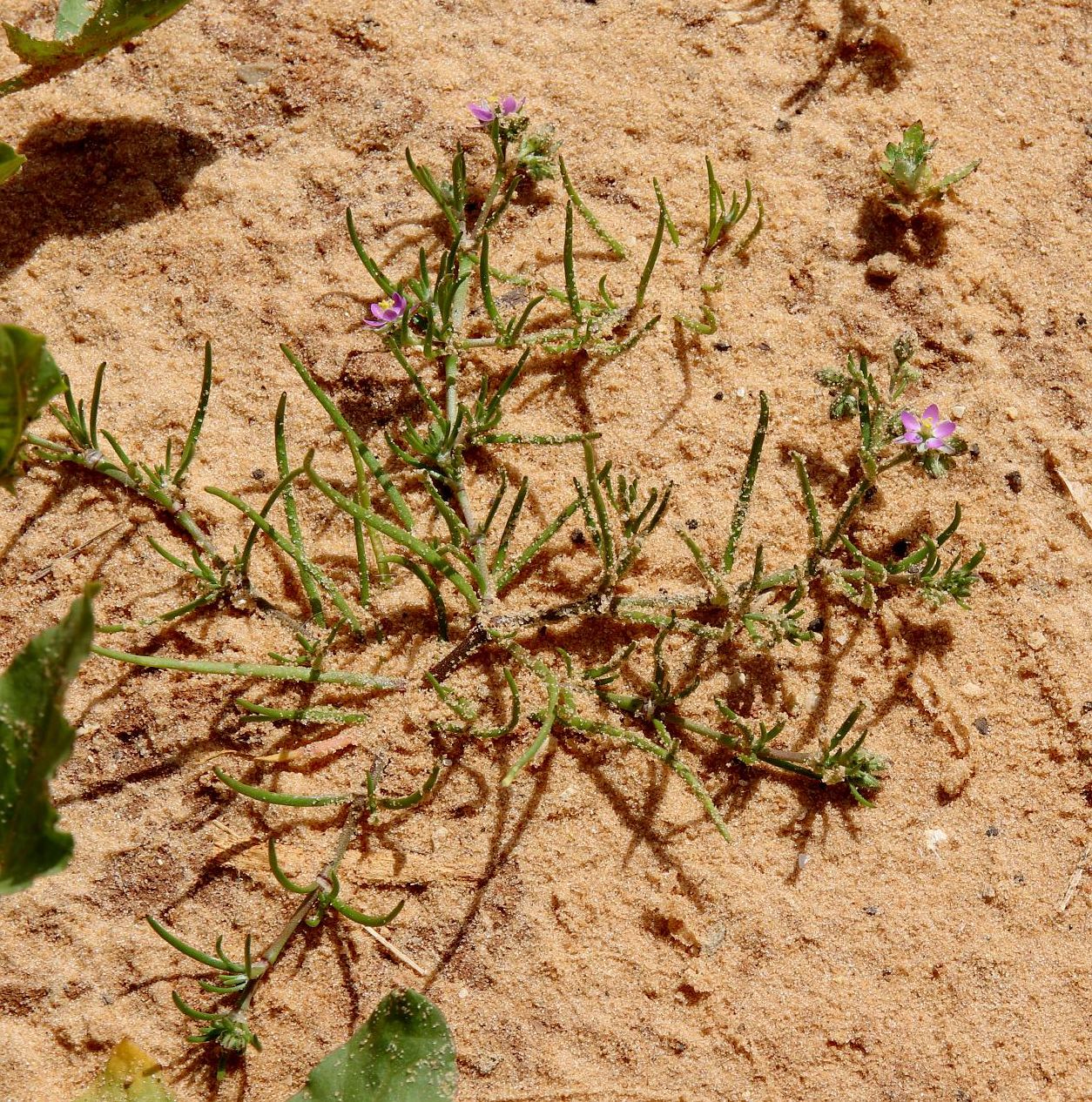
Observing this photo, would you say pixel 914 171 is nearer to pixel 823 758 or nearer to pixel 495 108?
pixel 495 108

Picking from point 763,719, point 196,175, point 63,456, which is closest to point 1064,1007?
point 763,719

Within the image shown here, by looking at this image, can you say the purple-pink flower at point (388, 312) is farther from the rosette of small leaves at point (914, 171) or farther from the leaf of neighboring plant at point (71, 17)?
the rosette of small leaves at point (914, 171)

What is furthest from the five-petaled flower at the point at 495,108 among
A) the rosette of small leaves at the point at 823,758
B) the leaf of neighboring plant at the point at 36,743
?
the leaf of neighboring plant at the point at 36,743

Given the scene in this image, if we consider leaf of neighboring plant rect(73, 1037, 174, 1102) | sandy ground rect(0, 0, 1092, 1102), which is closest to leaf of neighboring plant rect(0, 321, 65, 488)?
sandy ground rect(0, 0, 1092, 1102)

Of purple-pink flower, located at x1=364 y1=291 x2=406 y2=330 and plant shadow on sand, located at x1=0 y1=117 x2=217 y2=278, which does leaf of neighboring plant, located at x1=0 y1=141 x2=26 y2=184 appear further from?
purple-pink flower, located at x1=364 y1=291 x2=406 y2=330

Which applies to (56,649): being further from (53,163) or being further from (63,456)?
(53,163)
